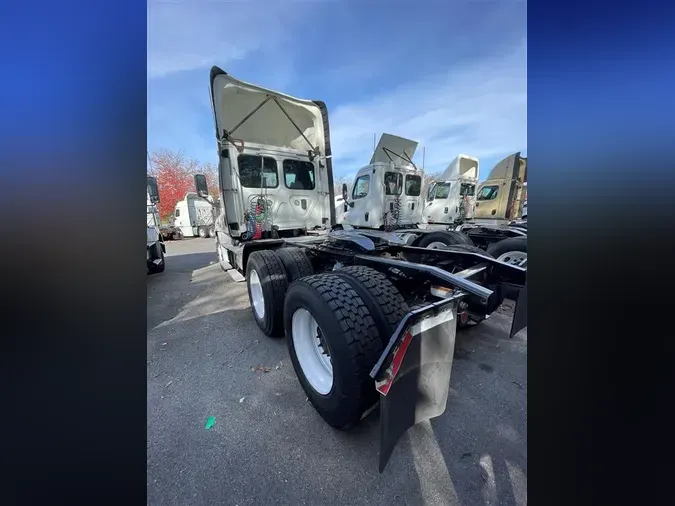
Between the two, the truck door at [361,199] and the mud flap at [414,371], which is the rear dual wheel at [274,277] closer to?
the mud flap at [414,371]

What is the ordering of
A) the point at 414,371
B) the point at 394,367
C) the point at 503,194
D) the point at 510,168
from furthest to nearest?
the point at 503,194 < the point at 510,168 < the point at 414,371 < the point at 394,367

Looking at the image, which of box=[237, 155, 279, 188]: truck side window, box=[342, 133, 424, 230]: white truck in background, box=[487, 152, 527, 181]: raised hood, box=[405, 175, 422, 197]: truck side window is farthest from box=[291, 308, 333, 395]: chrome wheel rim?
box=[487, 152, 527, 181]: raised hood

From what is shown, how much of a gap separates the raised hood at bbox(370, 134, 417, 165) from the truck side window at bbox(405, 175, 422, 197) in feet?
2.07

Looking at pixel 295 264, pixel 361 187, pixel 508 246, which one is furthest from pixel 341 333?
pixel 361 187

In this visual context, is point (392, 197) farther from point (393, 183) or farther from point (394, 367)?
point (394, 367)

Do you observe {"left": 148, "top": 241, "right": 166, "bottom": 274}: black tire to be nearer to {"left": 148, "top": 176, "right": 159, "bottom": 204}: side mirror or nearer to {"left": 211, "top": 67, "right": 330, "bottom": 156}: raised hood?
{"left": 148, "top": 176, "right": 159, "bottom": 204}: side mirror

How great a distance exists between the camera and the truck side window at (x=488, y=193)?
1273 centimetres

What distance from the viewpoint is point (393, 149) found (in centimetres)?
905

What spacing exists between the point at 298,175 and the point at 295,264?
2.79 metres

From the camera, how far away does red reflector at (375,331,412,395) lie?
54.0 inches

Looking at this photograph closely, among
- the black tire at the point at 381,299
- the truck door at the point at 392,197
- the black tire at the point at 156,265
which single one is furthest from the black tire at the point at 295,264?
the black tire at the point at 156,265
